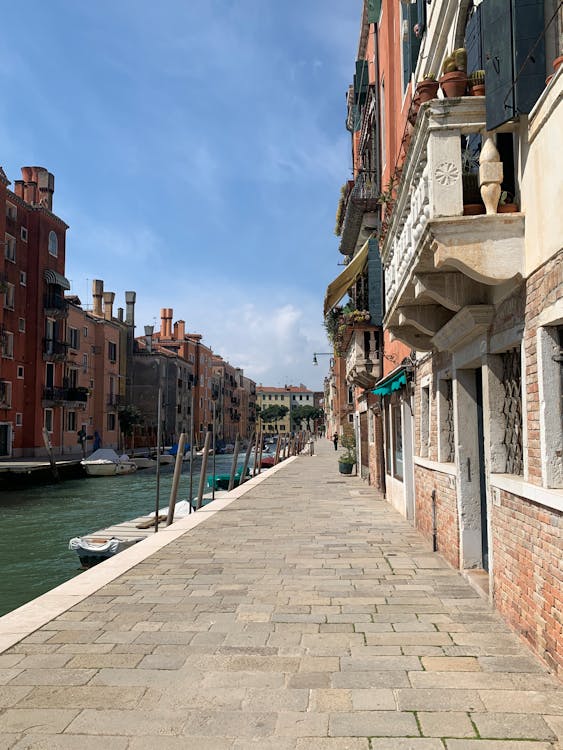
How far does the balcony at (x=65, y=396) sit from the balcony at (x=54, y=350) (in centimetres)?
185

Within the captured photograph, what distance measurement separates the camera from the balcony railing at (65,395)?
41.1m

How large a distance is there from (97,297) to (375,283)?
43.5 m

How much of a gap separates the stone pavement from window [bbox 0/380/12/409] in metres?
31.3

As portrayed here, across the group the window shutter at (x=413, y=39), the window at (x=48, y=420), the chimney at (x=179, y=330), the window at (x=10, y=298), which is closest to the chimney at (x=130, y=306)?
the chimney at (x=179, y=330)

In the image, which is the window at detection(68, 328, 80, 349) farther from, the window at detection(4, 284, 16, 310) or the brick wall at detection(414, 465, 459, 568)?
the brick wall at detection(414, 465, 459, 568)

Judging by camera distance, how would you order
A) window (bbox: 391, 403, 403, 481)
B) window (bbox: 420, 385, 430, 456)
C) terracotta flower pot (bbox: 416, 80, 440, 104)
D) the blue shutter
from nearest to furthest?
terracotta flower pot (bbox: 416, 80, 440, 104) → window (bbox: 420, 385, 430, 456) → window (bbox: 391, 403, 403, 481) → the blue shutter

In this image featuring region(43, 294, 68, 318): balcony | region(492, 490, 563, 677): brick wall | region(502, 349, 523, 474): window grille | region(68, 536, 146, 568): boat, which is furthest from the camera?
region(43, 294, 68, 318): balcony

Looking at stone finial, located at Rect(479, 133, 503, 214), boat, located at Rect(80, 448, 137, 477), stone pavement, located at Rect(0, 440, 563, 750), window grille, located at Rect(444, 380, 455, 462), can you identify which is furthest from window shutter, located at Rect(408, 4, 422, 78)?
boat, located at Rect(80, 448, 137, 477)

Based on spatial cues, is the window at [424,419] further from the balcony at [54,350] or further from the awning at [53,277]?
the awning at [53,277]

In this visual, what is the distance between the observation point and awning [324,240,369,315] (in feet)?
51.7

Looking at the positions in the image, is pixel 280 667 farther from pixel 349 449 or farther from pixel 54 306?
pixel 54 306

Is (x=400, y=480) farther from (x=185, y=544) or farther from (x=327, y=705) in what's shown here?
(x=327, y=705)

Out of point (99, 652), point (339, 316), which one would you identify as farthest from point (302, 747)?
point (339, 316)

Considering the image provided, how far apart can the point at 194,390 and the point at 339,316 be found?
57.0 metres
